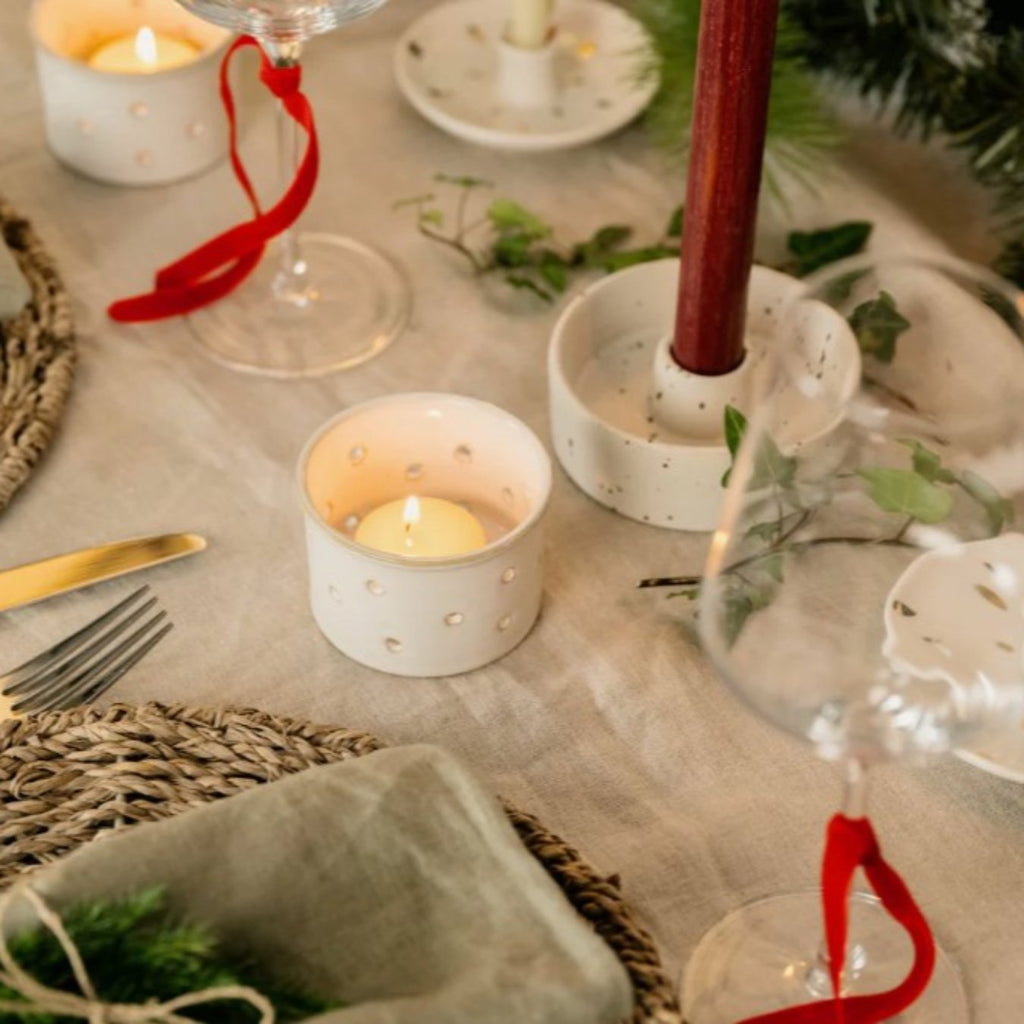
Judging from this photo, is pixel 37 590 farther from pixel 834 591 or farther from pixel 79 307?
pixel 834 591

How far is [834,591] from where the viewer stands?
64cm

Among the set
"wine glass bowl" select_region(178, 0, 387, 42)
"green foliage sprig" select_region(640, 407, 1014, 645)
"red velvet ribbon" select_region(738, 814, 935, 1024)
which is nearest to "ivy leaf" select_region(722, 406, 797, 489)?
"green foliage sprig" select_region(640, 407, 1014, 645)

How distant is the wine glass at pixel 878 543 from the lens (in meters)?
0.57

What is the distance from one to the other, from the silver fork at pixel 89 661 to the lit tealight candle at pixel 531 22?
1.38 feet

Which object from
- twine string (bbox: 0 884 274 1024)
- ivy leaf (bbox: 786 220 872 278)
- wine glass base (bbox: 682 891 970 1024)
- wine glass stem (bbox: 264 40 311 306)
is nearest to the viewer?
twine string (bbox: 0 884 274 1024)

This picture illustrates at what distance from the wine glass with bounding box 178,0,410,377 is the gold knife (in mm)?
135

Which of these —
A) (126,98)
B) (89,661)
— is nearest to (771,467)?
(89,661)

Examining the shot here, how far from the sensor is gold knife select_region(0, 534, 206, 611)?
29.9 inches

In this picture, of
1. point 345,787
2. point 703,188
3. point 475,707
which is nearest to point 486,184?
point 703,188

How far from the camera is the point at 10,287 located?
86 cm

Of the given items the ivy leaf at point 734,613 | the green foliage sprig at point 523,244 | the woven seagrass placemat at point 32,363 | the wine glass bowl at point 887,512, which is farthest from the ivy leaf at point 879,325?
the woven seagrass placemat at point 32,363

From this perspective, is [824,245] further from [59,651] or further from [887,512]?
[59,651]

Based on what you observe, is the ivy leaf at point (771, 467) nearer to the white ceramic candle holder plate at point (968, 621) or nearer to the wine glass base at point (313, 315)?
the white ceramic candle holder plate at point (968, 621)

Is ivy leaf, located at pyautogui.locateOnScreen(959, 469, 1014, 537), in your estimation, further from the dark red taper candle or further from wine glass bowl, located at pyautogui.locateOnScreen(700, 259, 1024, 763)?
the dark red taper candle
